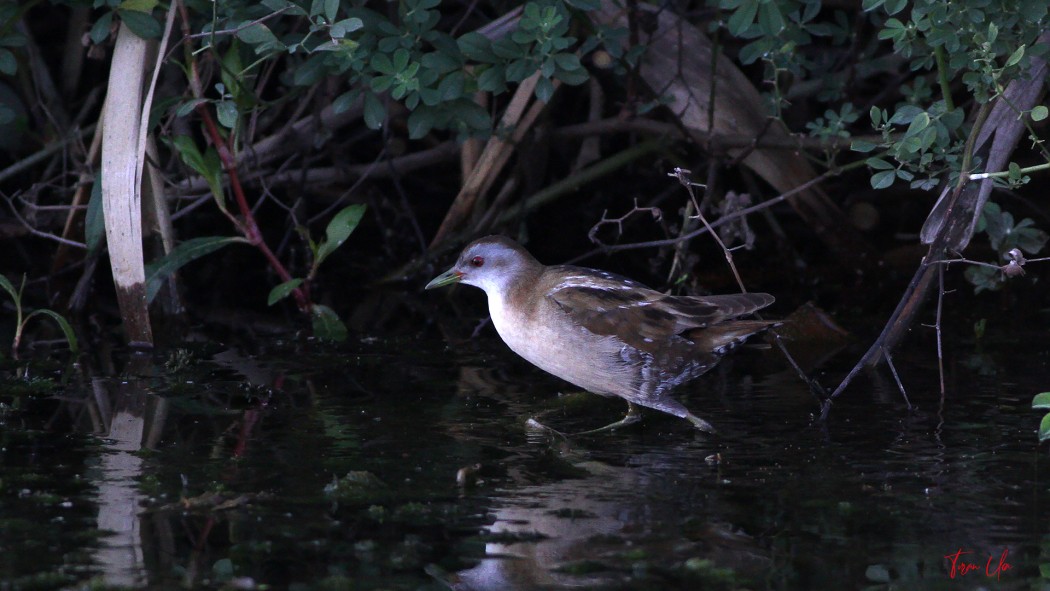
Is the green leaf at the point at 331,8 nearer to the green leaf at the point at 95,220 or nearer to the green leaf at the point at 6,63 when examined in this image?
the green leaf at the point at 6,63

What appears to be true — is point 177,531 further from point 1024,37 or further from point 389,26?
point 1024,37

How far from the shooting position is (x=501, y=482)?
138 inches

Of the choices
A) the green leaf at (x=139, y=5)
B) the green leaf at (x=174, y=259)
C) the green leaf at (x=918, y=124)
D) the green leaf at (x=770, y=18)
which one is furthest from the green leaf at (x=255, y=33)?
the green leaf at (x=918, y=124)

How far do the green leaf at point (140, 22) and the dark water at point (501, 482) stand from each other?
1.28 meters

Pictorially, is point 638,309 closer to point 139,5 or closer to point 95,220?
point 139,5

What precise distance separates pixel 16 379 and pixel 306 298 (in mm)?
1446

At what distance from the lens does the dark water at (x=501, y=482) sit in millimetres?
2840

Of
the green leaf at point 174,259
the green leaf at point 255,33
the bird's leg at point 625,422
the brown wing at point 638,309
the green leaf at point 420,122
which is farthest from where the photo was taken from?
the green leaf at point 174,259

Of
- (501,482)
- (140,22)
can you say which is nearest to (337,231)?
(140,22)

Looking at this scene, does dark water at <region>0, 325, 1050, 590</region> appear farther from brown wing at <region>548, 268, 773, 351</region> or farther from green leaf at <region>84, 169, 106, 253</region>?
green leaf at <region>84, 169, 106, 253</region>

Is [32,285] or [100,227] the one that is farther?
[32,285]

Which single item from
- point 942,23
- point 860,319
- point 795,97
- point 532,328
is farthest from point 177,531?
point 795,97

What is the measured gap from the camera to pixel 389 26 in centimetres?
485

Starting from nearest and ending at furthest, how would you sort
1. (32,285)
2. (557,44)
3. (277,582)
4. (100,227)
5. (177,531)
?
1. (277,582)
2. (177,531)
3. (557,44)
4. (100,227)
5. (32,285)
